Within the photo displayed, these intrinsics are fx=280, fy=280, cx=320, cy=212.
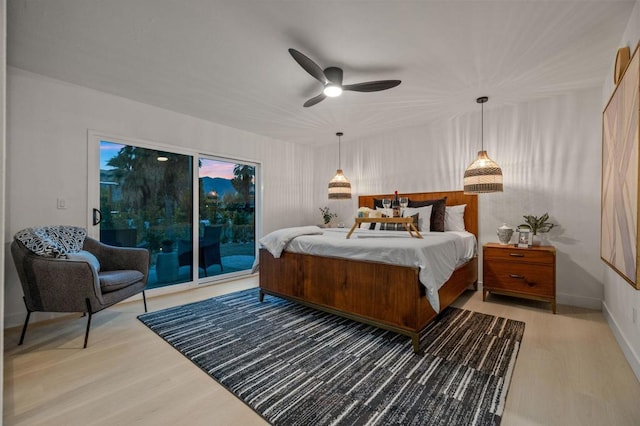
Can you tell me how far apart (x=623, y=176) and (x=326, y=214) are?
409 centimetres

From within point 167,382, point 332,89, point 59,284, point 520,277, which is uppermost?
point 332,89

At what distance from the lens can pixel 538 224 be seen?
3209 millimetres

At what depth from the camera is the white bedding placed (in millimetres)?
2121

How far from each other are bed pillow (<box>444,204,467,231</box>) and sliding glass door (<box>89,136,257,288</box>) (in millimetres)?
3049

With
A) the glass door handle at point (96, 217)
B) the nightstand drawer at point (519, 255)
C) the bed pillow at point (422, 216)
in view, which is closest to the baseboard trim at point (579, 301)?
the nightstand drawer at point (519, 255)

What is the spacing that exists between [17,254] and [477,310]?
14.0ft

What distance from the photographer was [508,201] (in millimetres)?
3549

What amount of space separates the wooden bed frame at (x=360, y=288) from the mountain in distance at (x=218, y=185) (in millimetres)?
1556

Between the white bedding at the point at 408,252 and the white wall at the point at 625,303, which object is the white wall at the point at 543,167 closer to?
the white wall at the point at 625,303

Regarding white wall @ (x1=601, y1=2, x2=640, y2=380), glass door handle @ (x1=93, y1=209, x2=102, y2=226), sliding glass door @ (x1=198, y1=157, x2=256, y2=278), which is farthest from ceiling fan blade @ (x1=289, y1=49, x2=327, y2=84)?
glass door handle @ (x1=93, y1=209, x2=102, y2=226)

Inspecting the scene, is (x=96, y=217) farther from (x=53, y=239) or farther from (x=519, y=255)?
(x=519, y=255)

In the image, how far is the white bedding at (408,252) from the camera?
6.96 feet

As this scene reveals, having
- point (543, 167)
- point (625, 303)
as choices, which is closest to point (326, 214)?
point (543, 167)

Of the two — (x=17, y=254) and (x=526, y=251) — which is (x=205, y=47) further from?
(x=526, y=251)
